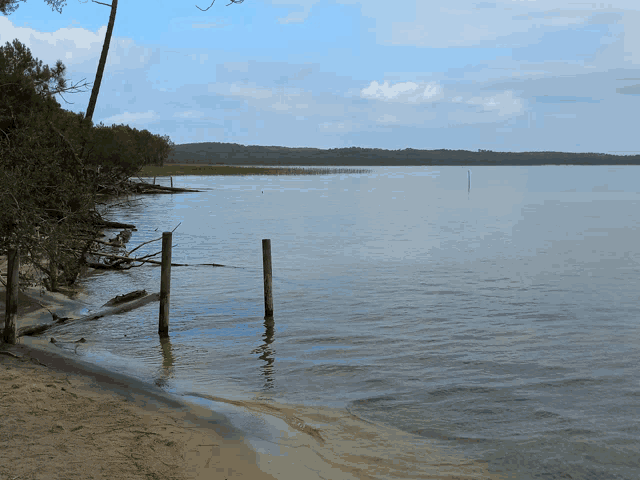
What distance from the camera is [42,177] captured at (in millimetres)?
13156

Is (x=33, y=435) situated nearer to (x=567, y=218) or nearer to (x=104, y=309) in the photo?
(x=104, y=309)

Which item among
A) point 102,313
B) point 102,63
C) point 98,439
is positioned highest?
point 102,63

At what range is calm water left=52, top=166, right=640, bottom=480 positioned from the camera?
916cm

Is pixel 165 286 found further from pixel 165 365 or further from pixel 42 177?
pixel 42 177

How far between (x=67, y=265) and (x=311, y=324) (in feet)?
19.0

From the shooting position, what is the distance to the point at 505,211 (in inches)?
2295

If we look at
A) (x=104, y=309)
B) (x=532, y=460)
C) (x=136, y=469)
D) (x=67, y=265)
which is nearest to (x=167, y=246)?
(x=67, y=265)

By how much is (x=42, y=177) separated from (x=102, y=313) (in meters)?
3.94

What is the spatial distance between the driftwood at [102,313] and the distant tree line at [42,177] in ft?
3.85

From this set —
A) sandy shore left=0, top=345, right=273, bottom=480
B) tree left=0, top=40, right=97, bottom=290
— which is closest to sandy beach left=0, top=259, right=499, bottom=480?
sandy shore left=0, top=345, right=273, bottom=480

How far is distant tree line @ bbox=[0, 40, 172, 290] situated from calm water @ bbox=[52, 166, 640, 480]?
2.04 meters

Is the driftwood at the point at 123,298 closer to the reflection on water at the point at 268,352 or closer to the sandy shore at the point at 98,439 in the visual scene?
the reflection on water at the point at 268,352

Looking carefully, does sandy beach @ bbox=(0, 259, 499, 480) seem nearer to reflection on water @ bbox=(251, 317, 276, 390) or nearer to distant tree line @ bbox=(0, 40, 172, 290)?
reflection on water @ bbox=(251, 317, 276, 390)

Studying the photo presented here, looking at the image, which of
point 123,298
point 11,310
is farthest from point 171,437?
point 123,298
